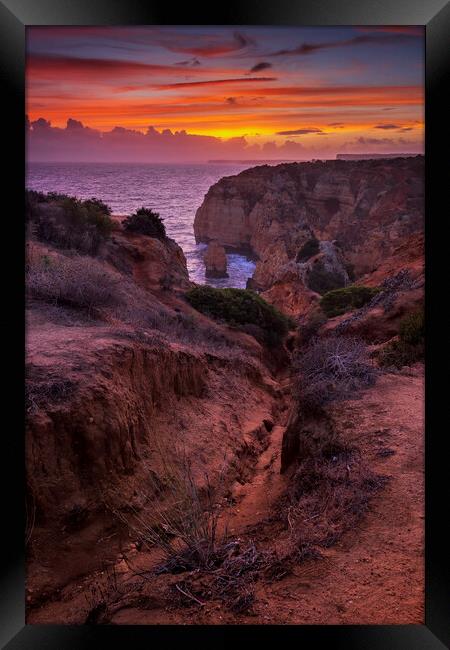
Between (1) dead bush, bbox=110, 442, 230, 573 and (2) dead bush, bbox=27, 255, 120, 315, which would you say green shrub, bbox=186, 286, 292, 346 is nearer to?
(2) dead bush, bbox=27, 255, 120, 315

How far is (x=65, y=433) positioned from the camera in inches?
171

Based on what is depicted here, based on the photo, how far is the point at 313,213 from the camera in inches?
408

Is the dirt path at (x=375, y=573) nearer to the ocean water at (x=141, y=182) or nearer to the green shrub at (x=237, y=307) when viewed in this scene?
the ocean water at (x=141, y=182)

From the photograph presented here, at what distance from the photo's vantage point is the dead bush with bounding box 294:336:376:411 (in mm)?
5641

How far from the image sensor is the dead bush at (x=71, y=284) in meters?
6.22

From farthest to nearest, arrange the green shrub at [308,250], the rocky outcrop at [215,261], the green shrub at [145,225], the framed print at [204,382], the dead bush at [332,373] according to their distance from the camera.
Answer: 1. the green shrub at [308,250]
2. the green shrub at [145,225]
3. the rocky outcrop at [215,261]
4. the dead bush at [332,373]
5. the framed print at [204,382]

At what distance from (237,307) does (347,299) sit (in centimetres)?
200

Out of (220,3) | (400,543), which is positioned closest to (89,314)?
(220,3)

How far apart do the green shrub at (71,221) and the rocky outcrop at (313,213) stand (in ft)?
4.98

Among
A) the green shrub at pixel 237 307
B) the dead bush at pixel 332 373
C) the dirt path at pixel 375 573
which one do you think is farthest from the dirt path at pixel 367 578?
the green shrub at pixel 237 307

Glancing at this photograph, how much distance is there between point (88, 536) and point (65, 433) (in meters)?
0.83

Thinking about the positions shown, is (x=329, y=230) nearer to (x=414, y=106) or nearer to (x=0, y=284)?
(x=414, y=106)

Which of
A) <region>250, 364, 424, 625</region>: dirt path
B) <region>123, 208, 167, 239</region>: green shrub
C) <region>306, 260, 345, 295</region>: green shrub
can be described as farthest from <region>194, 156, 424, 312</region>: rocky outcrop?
<region>250, 364, 424, 625</region>: dirt path

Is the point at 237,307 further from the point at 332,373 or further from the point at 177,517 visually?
the point at 177,517
